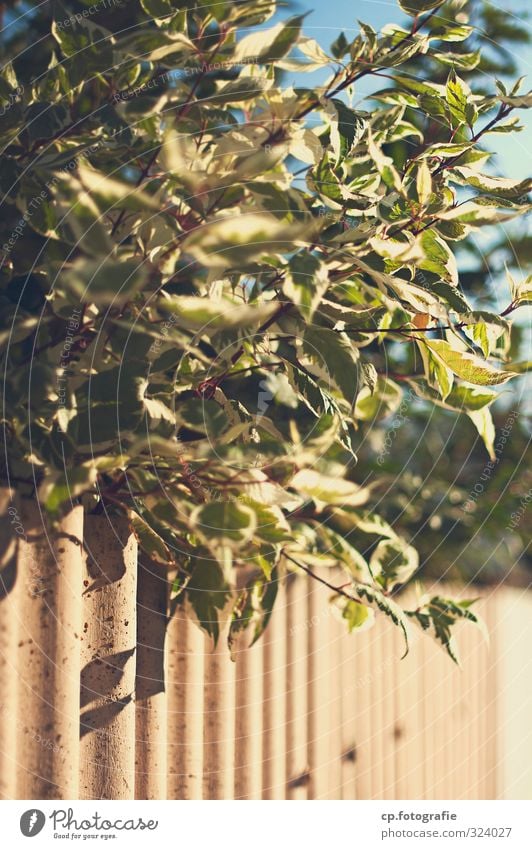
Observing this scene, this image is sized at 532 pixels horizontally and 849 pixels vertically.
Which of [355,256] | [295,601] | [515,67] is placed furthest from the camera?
[515,67]

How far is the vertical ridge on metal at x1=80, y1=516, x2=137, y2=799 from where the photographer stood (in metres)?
0.61

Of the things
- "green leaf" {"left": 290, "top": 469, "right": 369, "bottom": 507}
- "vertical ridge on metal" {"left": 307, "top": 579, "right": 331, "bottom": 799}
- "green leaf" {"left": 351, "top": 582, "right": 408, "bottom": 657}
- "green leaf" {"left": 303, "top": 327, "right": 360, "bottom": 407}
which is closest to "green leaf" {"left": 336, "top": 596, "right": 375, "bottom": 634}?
"green leaf" {"left": 351, "top": 582, "right": 408, "bottom": 657}

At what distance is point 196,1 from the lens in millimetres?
551

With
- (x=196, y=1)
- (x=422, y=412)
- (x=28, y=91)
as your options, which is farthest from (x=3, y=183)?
(x=422, y=412)

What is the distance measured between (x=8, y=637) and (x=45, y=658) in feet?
0.11

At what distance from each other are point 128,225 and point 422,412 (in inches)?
45.6

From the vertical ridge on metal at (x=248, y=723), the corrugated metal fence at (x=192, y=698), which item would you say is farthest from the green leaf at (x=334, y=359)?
the vertical ridge on metal at (x=248, y=723)

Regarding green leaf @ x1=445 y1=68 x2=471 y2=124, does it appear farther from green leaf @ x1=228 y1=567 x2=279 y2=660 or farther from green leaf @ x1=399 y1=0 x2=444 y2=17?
green leaf @ x1=228 y1=567 x2=279 y2=660

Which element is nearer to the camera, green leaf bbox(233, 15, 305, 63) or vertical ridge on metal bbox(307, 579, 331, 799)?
green leaf bbox(233, 15, 305, 63)

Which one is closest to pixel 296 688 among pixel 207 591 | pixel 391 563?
pixel 391 563

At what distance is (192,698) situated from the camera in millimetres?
784

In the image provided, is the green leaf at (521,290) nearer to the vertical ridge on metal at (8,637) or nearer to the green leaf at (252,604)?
the green leaf at (252,604)

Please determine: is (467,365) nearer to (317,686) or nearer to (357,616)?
(357,616)

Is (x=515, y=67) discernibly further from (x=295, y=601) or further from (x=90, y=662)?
(x=90, y=662)
